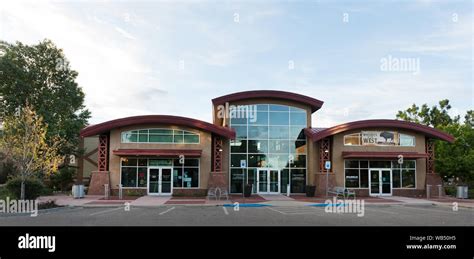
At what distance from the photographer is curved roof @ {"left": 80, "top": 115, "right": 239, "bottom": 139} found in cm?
2455

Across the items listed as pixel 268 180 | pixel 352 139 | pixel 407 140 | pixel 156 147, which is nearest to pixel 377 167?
pixel 352 139

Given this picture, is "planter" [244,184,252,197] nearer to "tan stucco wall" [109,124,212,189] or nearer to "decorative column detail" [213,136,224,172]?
"decorative column detail" [213,136,224,172]

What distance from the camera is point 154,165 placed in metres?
25.3

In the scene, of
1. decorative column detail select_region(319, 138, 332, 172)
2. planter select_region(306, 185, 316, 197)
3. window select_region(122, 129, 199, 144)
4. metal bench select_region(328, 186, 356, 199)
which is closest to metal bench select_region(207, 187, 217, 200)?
window select_region(122, 129, 199, 144)

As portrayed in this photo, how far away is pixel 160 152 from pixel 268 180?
8.39 metres

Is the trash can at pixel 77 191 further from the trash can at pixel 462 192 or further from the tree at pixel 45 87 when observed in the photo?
the trash can at pixel 462 192

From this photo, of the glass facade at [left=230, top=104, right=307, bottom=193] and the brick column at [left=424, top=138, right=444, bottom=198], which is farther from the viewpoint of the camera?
the glass facade at [left=230, top=104, right=307, bottom=193]

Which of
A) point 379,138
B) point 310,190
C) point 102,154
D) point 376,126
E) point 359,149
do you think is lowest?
point 310,190

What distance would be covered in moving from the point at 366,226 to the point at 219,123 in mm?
19347

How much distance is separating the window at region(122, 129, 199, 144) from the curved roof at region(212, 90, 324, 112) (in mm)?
3643

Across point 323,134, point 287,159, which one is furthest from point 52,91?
point 323,134

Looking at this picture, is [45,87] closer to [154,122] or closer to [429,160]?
[154,122]

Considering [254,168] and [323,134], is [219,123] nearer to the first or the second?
[254,168]
